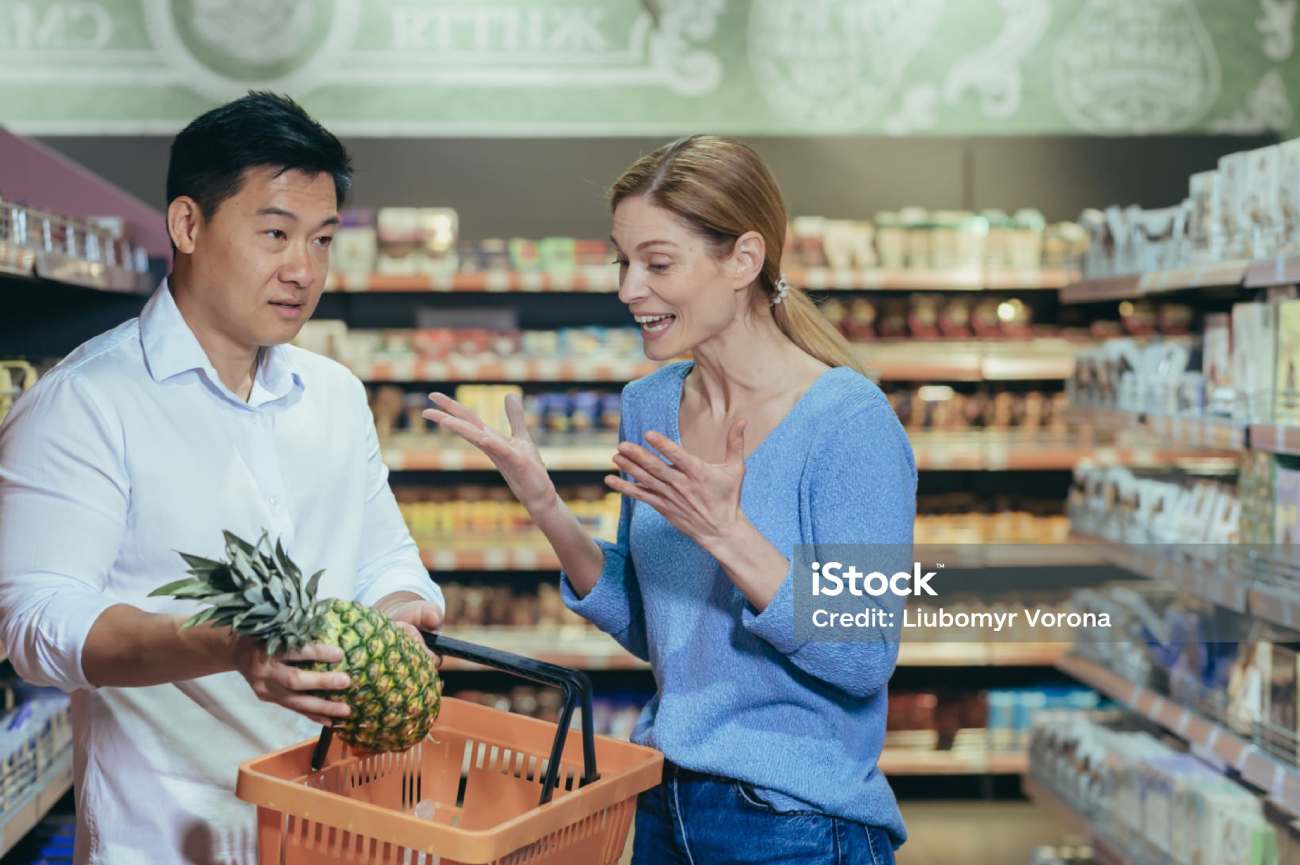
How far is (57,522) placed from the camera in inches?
64.0

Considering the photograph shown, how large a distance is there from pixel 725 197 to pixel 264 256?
0.64 meters

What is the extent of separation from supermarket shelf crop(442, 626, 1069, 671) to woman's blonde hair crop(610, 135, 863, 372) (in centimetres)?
325

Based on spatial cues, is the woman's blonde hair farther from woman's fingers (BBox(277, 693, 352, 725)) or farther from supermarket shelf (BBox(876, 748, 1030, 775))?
supermarket shelf (BBox(876, 748, 1030, 775))

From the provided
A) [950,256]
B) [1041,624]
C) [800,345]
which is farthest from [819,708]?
[950,256]

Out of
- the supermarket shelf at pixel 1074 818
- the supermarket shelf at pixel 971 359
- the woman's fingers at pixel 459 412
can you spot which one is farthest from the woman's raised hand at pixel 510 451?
the supermarket shelf at pixel 971 359

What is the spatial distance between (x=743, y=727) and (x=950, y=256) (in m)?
3.81

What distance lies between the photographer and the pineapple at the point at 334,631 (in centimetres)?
133

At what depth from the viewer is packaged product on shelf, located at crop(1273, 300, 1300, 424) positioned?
3.13 m

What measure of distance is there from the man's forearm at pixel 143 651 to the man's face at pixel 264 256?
1.54ft

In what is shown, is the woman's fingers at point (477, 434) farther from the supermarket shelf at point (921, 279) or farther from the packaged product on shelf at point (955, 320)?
the packaged product on shelf at point (955, 320)

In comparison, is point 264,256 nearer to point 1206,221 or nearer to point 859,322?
point 1206,221

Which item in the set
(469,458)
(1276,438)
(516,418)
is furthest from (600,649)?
(516,418)

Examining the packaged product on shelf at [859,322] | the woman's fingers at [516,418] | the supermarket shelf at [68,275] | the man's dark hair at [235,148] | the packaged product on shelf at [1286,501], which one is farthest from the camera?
the packaged product on shelf at [859,322]

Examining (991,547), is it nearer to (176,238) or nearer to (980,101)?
(980,101)
